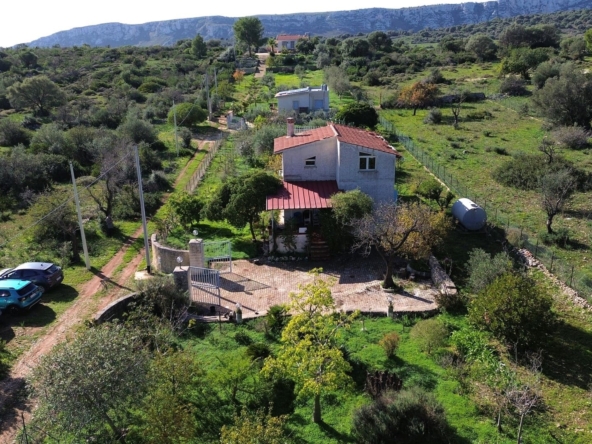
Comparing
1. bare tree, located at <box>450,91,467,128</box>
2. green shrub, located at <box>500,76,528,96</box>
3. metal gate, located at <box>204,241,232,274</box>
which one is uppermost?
green shrub, located at <box>500,76,528,96</box>

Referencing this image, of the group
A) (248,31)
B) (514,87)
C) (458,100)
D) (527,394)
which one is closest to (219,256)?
(527,394)

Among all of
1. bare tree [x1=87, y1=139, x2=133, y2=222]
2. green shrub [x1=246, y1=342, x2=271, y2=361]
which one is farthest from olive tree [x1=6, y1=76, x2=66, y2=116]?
green shrub [x1=246, y1=342, x2=271, y2=361]

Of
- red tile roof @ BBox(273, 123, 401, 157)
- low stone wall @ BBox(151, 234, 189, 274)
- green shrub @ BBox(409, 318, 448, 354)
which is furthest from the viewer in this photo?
red tile roof @ BBox(273, 123, 401, 157)

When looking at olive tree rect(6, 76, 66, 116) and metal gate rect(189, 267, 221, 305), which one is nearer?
metal gate rect(189, 267, 221, 305)

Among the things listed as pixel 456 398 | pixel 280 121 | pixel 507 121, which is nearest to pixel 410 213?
pixel 456 398

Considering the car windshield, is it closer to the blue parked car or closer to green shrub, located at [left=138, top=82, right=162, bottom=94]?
the blue parked car

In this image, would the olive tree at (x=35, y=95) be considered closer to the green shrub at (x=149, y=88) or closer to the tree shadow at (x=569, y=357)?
the green shrub at (x=149, y=88)

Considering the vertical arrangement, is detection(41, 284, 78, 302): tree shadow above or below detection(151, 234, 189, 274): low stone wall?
below
